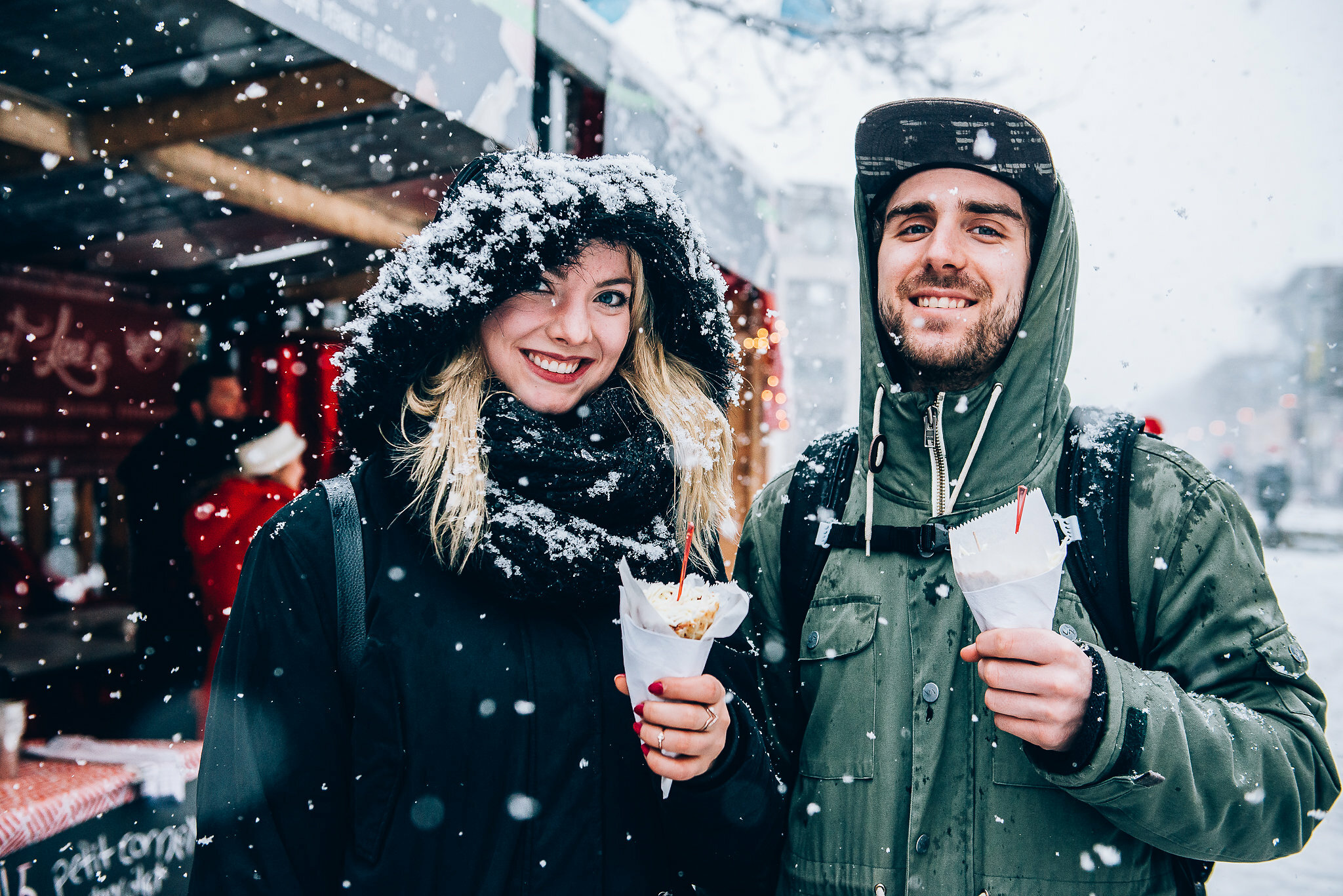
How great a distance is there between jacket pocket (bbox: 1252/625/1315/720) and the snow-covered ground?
2618mm

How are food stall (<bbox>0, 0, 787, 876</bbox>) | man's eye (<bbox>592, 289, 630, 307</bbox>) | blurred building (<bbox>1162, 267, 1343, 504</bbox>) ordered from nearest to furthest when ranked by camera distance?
man's eye (<bbox>592, 289, 630, 307</bbox>) → food stall (<bbox>0, 0, 787, 876</bbox>) → blurred building (<bbox>1162, 267, 1343, 504</bbox>)

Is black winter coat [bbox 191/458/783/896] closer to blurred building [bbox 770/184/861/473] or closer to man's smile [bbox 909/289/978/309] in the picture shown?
blurred building [bbox 770/184/861/473]

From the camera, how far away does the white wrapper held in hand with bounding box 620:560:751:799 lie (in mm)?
1417

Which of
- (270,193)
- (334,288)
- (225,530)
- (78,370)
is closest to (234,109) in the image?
(270,193)

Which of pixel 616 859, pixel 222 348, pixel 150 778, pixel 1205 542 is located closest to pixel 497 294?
pixel 616 859

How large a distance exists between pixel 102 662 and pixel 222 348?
6.38 feet

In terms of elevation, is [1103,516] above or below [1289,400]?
below

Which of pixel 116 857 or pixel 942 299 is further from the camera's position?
pixel 116 857

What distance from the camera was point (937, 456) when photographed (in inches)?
71.2

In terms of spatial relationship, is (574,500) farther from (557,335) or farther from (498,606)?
(557,335)

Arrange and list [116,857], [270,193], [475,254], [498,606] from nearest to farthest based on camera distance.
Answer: [498,606] → [475,254] → [116,857] → [270,193]

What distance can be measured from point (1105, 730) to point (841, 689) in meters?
0.55

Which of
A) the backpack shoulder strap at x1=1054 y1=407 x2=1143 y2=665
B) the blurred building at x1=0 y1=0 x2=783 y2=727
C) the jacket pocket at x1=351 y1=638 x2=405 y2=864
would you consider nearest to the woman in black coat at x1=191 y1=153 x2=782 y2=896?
the jacket pocket at x1=351 y1=638 x2=405 y2=864

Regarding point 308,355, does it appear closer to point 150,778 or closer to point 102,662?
point 102,662
